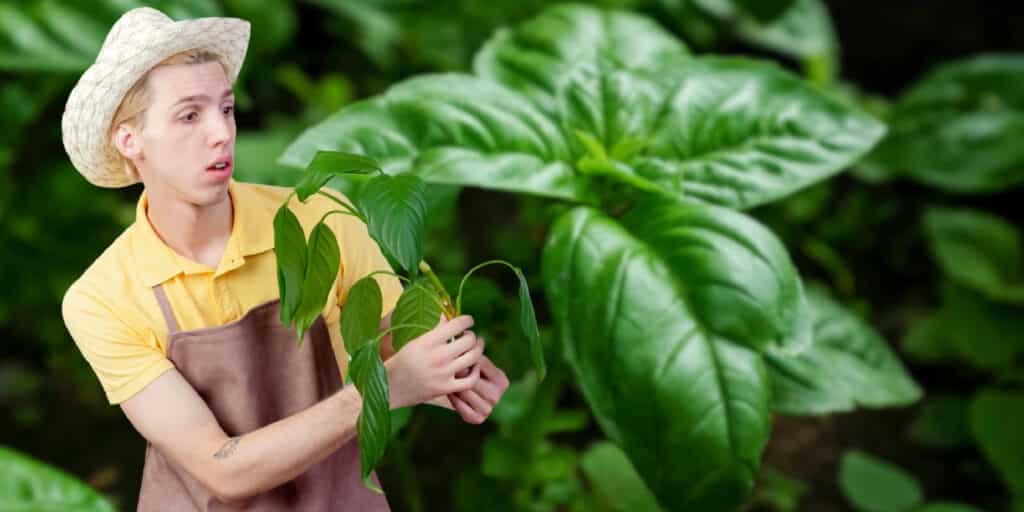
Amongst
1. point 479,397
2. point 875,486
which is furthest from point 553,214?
point 875,486

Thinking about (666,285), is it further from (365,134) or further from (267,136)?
(267,136)

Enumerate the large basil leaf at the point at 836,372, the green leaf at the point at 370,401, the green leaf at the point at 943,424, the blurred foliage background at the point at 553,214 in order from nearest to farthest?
1. the green leaf at the point at 370,401
2. the large basil leaf at the point at 836,372
3. the blurred foliage background at the point at 553,214
4. the green leaf at the point at 943,424

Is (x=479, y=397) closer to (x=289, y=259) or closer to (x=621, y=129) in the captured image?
(x=289, y=259)

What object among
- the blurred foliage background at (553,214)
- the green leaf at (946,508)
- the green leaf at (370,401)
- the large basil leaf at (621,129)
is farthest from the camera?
the green leaf at (946,508)

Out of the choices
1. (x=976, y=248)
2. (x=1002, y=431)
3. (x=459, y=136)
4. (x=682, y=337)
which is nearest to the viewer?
(x=682, y=337)

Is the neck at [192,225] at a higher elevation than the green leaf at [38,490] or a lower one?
higher

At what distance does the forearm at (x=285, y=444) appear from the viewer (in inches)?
17.7

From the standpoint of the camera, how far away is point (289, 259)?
435 millimetres

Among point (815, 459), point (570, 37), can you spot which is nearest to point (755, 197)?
point (570, 37)

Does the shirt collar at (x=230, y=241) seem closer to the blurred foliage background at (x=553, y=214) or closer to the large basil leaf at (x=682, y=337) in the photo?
the large basil leaf at (x=682, y=337)

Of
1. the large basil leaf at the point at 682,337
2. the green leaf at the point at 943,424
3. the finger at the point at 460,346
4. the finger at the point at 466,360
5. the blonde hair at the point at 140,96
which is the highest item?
the blonde hair at the point at 140,96

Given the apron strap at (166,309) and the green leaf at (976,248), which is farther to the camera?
the green leaf at (976,248)

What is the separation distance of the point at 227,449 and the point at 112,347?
0.06 m

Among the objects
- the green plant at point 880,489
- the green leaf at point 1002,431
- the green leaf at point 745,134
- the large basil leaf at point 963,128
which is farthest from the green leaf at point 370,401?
the large basil leaf at point 963,128
